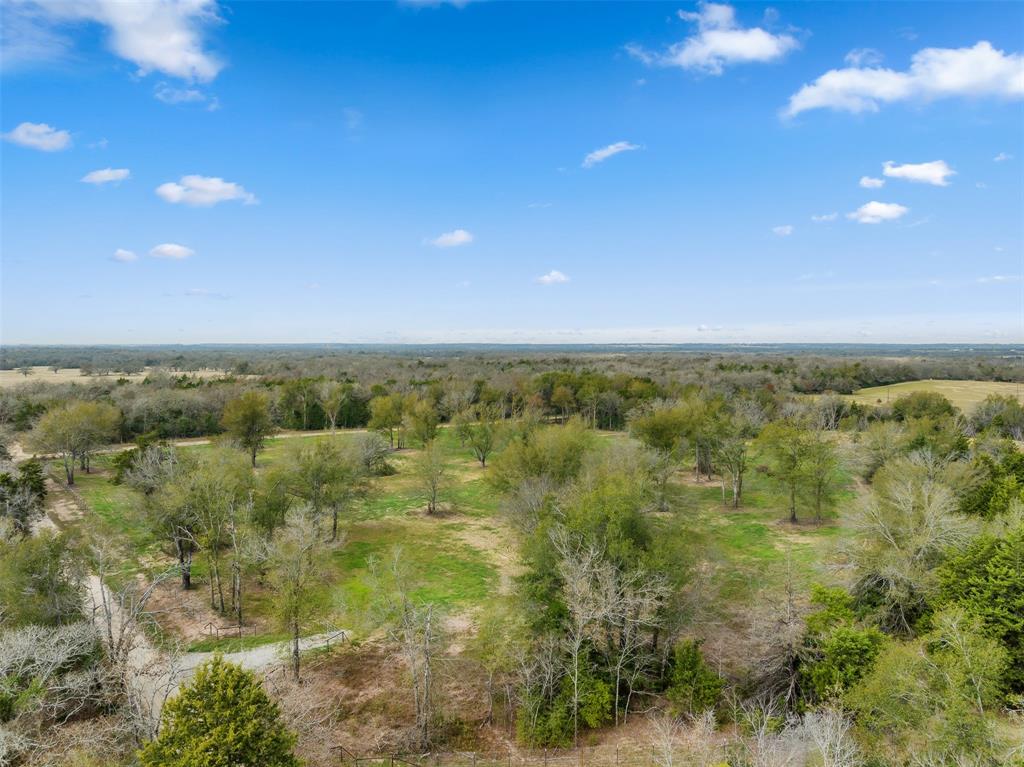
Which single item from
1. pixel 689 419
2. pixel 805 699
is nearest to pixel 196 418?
pixel 689 419

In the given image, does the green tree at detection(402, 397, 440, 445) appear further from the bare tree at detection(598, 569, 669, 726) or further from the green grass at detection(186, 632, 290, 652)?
the bare tree at detection(598, 569, 669, 726)

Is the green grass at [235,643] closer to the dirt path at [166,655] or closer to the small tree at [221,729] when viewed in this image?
the dirt path at [166,655]

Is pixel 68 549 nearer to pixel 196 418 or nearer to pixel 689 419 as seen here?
pixel 689 419

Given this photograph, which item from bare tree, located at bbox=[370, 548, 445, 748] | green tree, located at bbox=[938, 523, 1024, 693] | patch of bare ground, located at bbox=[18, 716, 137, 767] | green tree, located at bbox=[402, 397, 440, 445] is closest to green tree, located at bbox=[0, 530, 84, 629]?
patch of bare ground, located at bbox=[18, 716, 137, 767]

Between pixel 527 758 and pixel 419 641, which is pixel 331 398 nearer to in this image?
pixel 419 641

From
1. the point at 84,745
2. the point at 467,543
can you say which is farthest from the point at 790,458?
the point at 84,745

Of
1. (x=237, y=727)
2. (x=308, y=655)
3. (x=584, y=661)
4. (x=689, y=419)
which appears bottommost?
(x=308, y=655)
